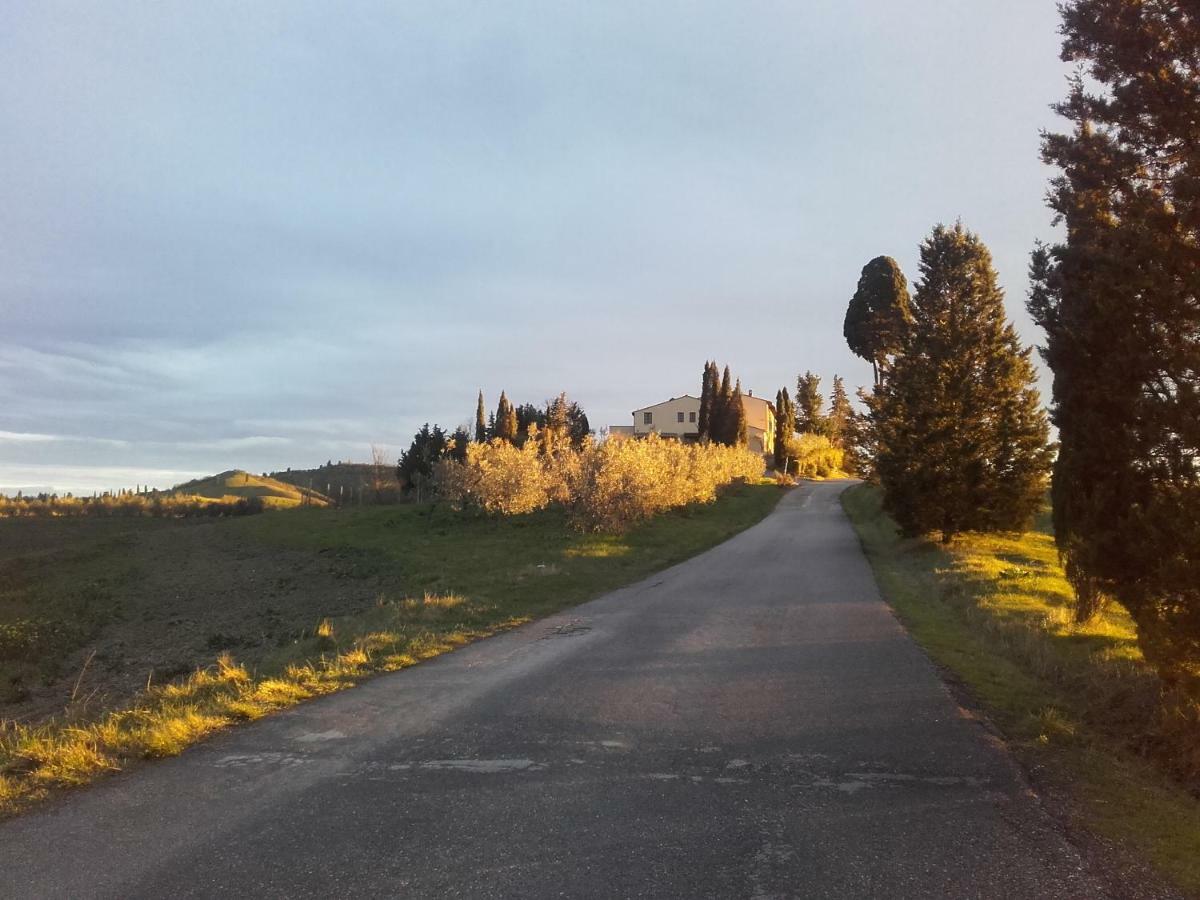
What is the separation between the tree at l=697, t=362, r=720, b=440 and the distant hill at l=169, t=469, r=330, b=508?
30514 millimetres

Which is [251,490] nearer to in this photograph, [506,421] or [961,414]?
[506,421]

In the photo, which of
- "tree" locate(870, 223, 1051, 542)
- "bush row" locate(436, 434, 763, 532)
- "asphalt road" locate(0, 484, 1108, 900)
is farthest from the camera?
"bush row" locate(436, 434, 763, 532)

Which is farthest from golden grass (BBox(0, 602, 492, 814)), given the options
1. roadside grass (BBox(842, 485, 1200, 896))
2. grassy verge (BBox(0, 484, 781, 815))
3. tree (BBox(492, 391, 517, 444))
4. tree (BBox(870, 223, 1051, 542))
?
tree (BBox(492, 391, 517, 444))

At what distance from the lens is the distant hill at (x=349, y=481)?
6328 centimetres

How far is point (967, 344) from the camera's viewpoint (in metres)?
24.2

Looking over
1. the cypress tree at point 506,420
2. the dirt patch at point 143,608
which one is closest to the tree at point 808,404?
the cypress tree at point 506,420

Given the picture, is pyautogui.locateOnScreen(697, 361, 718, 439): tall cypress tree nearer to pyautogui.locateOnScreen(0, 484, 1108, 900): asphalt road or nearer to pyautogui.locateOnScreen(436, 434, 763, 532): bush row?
pyautogui.locateOnScreen(436, 434, 763, 532): bush row

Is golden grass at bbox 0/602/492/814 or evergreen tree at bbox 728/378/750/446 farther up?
evergreen tree at bbox 728/378/750/446

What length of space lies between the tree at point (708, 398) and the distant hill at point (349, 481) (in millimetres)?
25088

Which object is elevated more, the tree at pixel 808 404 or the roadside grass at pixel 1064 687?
the tree at pixel 808 404

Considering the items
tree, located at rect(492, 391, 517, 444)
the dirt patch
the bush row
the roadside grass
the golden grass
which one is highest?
tree, located at rect(492, 391, 517, 444)

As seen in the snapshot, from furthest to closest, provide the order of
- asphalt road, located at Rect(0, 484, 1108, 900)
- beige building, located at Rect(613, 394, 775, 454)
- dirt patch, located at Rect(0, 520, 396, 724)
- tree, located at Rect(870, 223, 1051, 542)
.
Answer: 1. beige building, located at Rect(613, 394, 775, 454)
2. tree, located at Rect(870, 223, 1051, 542)
3. dirt patch, located at Rect(0, 520, 396, 724)
4. asphalt road, located at Rect(0, 484, 1108, 900)

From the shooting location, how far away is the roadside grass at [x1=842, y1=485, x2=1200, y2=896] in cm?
484

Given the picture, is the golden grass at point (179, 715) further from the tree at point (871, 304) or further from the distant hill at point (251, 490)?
the distant hill at point (251, 490)
